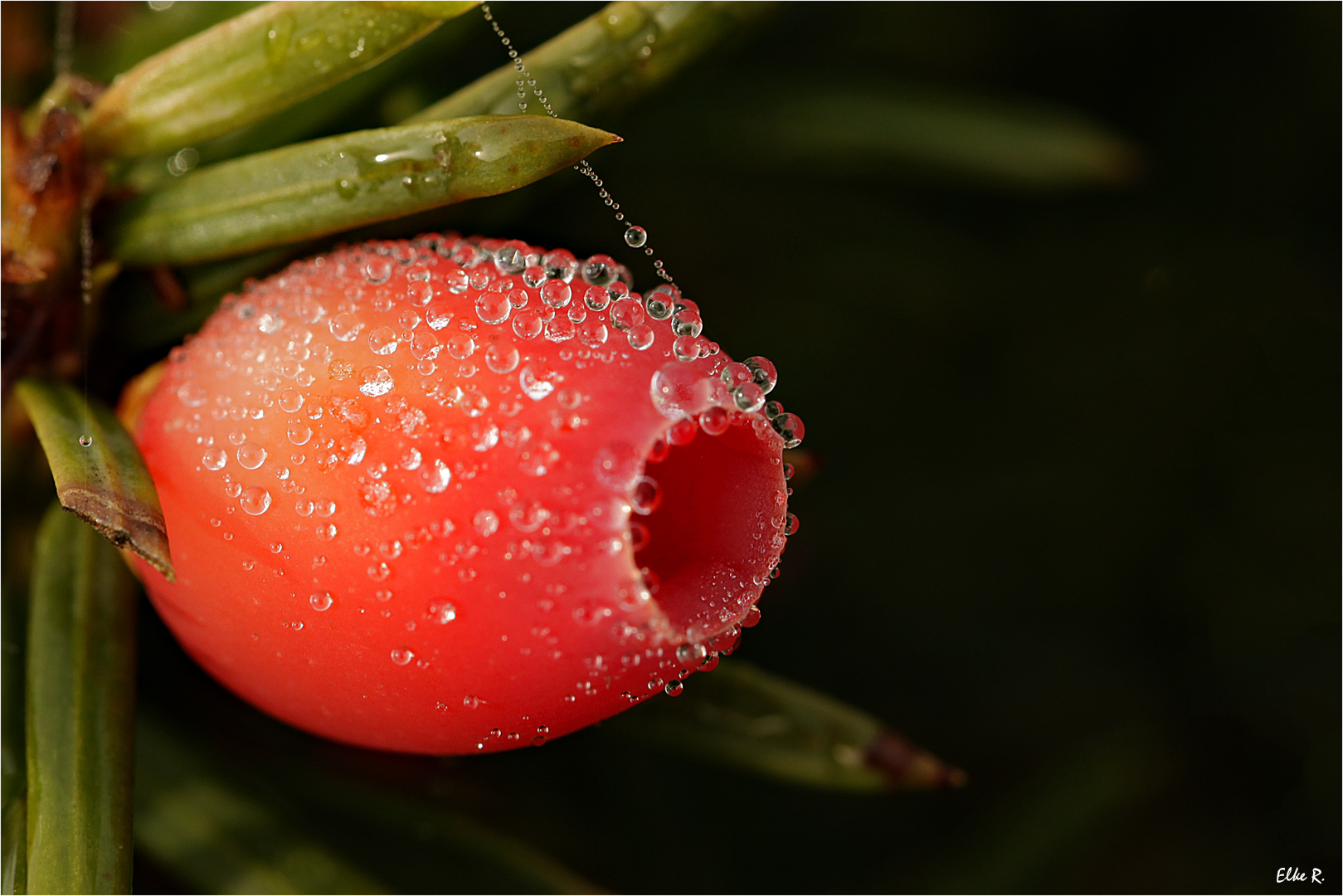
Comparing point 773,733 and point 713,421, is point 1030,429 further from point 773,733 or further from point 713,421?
point 713,421

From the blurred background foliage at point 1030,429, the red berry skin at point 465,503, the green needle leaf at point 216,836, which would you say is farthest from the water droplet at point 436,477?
the blurred background foliage at point 1030,429

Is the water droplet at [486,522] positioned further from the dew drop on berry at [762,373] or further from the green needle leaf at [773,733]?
the green needle leaf at [773,733]

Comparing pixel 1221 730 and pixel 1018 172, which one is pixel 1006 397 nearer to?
pixel 1018 172

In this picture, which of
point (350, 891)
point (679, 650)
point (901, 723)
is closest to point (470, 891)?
point (350, 891)

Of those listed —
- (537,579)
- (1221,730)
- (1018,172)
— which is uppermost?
(1018,172)

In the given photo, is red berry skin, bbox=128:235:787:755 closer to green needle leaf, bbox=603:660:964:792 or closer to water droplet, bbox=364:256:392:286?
water droplet, bbox=364:256:392:286

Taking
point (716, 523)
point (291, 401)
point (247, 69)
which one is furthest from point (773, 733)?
point (247, 69)
